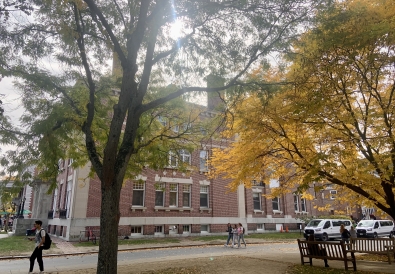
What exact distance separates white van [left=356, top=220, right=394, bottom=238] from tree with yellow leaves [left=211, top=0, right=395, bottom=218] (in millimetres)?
18069

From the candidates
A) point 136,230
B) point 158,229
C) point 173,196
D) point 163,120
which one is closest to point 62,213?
point 136,230

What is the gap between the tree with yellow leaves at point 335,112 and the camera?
912 centimetres

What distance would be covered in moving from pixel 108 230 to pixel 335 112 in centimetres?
841

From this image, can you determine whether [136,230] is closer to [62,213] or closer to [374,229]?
[62,213]

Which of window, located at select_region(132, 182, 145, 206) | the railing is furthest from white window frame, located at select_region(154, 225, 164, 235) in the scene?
the railing

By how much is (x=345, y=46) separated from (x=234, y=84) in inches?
145

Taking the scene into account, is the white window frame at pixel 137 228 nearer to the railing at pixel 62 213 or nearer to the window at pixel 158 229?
the window at pixel 158 229

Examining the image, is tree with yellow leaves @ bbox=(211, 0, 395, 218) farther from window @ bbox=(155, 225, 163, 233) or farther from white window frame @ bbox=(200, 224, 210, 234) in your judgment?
white window frame @ bbox=(200, 224, 210, 234)

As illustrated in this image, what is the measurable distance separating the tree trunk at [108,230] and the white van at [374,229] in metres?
28.3

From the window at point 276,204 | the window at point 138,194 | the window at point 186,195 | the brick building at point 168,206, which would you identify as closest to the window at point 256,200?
the brick building at point 168,206

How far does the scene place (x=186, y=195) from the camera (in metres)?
28.7

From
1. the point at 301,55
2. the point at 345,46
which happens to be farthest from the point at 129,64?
the point at 345,46

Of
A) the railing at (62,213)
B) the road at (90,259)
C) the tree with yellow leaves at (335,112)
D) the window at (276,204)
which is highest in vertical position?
the tree with yellow leaves at (335,112)

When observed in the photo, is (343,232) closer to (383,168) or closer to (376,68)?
(383,168)
